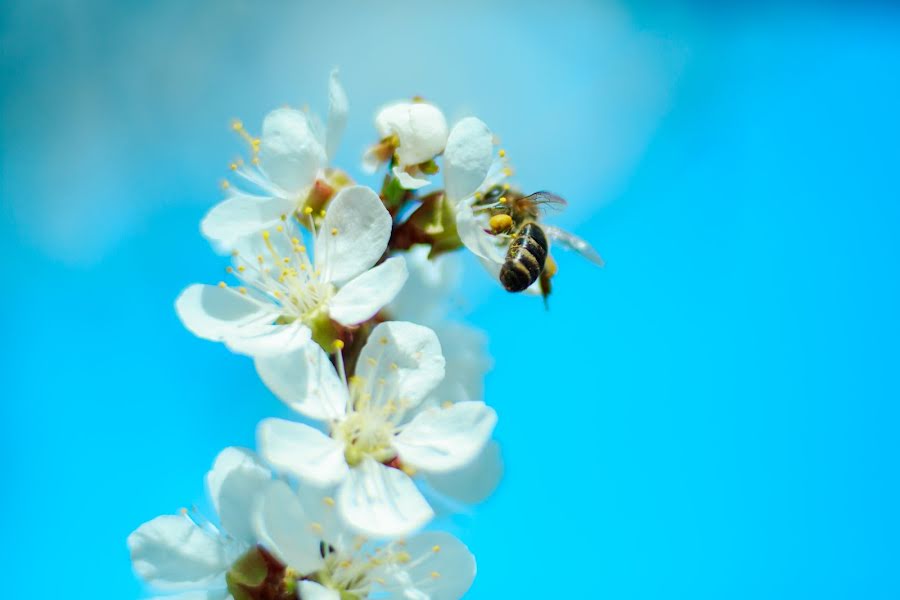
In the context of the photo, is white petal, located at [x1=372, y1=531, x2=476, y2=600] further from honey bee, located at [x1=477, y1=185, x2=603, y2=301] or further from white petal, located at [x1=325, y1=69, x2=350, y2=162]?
white petal, located at [x1=325, y1=69, x2=350, y2=162]

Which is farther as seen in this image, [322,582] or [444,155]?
[444,155]

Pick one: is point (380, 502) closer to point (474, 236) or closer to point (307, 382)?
point (307, 382)

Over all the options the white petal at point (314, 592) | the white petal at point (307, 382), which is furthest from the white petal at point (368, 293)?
the white petal at point (314, 592)

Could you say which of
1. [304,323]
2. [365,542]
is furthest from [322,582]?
[304,323]

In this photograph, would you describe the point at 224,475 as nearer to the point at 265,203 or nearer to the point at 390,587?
the point at 390,587

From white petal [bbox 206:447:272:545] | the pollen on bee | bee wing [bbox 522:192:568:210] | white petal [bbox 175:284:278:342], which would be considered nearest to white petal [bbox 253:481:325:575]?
white petal [bbox 206:447:272:545]

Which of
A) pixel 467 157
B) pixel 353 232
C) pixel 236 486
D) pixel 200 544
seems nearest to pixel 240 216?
pixel 353 232
